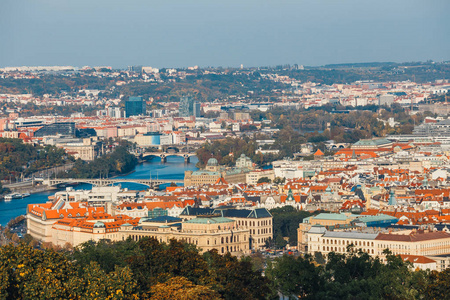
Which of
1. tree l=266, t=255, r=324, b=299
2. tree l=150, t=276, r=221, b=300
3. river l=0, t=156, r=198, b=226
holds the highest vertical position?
tree l=150, t=276, r=221, b=300

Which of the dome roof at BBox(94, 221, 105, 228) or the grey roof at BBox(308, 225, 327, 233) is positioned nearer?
the grey roof at BBox(308, 225, 327, 233)

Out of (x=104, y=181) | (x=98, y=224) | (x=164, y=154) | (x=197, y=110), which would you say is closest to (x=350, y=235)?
(x=98, y=224)

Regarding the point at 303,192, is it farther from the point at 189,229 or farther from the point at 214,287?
the point at 214,287

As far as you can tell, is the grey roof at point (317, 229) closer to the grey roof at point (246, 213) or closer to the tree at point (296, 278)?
the grey roof at point (246, 213)

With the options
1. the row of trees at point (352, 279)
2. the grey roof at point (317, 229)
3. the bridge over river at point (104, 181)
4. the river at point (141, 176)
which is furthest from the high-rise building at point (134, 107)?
the row of trees at point (352, 279)

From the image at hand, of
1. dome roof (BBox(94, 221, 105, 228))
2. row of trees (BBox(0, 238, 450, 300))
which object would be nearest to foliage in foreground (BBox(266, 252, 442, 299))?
row of trees (BBox(0, 238, 450, 300))

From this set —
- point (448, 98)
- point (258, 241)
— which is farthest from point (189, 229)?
point (448, 98)

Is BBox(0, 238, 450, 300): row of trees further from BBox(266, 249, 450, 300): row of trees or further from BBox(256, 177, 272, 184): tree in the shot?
BBox(256, 177, 272, 184): tree
